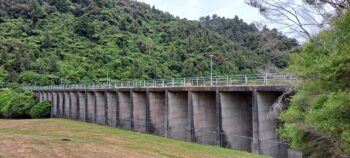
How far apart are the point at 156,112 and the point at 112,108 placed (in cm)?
1066

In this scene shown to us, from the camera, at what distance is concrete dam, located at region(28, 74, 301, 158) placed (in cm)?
2472

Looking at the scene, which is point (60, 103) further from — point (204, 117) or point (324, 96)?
point (324, 96)

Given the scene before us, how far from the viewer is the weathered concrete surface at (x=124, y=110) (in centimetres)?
4342

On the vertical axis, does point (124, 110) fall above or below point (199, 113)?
below

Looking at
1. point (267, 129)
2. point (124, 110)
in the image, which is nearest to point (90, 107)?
point (124, 110)

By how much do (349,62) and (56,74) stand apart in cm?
9471

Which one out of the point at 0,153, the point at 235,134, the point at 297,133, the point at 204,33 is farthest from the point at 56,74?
the point at 297,133

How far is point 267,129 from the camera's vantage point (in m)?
25.2

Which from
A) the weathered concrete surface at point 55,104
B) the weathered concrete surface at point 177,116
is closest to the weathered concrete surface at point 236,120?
the weathered concrete surface at point 177,116

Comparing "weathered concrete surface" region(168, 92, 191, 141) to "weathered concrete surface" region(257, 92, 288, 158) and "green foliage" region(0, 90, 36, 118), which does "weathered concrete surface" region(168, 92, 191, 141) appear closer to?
"weathered concrete surface" region(257, 92, 288, 158)

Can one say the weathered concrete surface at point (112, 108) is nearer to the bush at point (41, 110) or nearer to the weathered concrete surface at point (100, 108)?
the weathered concrete surface at point (100, 108)

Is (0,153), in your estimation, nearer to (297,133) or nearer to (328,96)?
(297,133)

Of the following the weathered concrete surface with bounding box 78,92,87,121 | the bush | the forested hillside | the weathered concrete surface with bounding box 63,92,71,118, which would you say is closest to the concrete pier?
the weathered concrete surface with bounding box 78,92,87,121

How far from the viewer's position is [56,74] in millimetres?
98062
